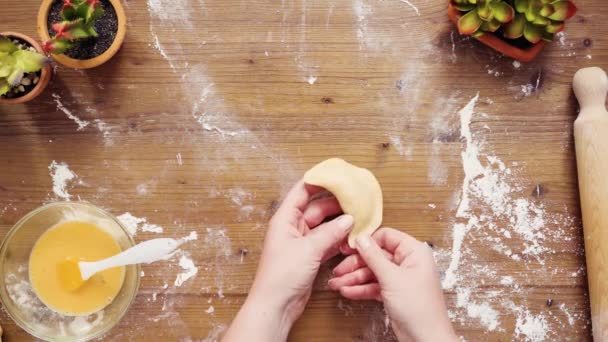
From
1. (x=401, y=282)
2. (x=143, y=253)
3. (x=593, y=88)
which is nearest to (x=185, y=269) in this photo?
(x=143, y=253)

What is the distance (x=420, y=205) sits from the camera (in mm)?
1184

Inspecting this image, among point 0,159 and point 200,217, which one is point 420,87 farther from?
point 0,159

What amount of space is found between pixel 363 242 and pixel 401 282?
0.10 meters

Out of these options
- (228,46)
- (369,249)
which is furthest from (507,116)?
(228,46)

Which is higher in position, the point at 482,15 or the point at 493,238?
the point at 482,15

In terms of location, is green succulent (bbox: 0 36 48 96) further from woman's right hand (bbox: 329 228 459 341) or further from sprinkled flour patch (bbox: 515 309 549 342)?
sprinkled flour patch (bbox: 515 309 549 342)

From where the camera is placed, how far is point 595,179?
1.12 meters

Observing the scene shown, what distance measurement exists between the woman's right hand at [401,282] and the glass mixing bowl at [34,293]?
395 mm

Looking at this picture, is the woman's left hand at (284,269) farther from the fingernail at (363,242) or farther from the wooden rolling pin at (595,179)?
the wooden rolling pin at (595,179)

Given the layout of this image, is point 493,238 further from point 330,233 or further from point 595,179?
point 330,233

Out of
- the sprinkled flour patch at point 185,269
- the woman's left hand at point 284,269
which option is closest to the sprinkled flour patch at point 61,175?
the sprinkled flour patch at point 185,269

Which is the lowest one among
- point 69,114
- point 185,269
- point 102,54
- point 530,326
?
point 530,326

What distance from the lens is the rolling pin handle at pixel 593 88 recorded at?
3.72ft

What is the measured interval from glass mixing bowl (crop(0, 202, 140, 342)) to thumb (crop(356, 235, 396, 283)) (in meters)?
0.41
